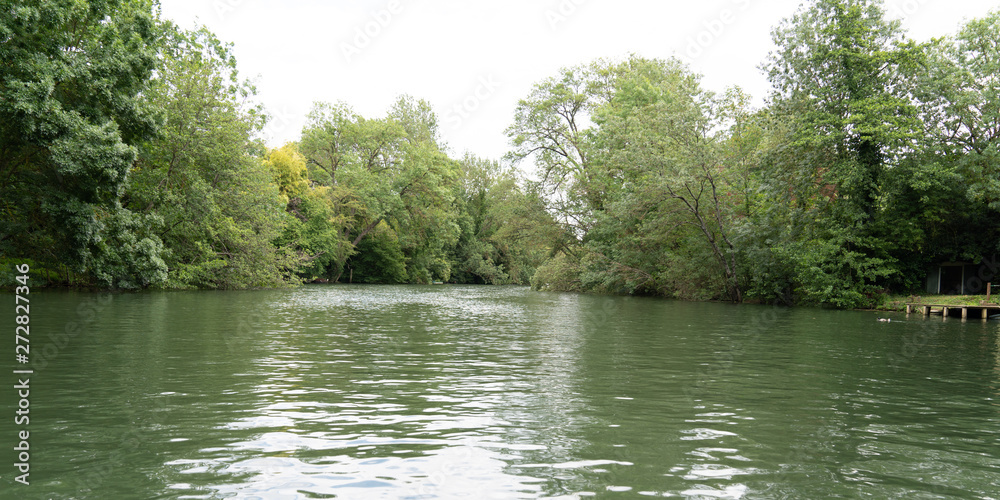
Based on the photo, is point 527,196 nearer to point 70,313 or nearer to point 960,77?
point 960,77

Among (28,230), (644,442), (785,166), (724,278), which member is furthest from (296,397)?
(724,278)

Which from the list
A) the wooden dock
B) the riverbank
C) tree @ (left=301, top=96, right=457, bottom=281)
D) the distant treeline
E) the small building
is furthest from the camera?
tree @ (left=301, top=96, right=457, bottom=281)

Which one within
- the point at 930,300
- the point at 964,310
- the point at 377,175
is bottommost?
the point at 964,310

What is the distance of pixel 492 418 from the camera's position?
7859 millimetres

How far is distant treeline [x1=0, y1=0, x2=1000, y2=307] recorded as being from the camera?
2672 centimetres

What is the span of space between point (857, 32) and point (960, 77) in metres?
6.77

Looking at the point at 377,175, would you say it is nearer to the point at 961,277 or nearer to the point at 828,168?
the point at 828,168

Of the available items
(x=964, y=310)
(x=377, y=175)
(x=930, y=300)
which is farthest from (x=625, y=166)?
(x=377, y=175)

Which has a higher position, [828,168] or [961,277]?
[828,168]

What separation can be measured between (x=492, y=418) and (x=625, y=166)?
122ft

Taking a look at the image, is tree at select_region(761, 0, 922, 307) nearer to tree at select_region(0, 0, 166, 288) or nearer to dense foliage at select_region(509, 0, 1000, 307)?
dense foliage at select_region(509, 0, 1000, 307)

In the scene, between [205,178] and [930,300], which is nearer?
[930,300]

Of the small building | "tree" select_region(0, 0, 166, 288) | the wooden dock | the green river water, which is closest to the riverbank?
the wooden dock

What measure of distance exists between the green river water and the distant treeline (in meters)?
14.5
